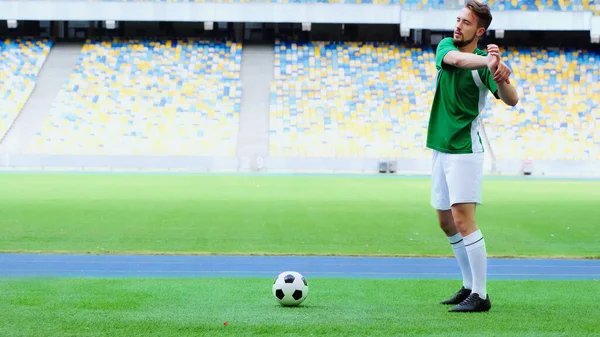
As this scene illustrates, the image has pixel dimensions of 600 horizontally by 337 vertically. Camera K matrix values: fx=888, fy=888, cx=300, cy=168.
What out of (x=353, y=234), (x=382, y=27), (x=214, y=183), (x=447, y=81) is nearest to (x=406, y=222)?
(x=353, y=234)

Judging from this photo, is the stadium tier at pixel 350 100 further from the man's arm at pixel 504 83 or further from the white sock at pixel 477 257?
the man's arm at pixel 504 83

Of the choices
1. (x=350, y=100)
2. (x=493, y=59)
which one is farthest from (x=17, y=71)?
(x=493, y=59)

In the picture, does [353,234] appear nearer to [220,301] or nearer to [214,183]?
[220,301]

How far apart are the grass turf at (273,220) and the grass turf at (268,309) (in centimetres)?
442

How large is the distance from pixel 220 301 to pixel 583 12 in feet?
148

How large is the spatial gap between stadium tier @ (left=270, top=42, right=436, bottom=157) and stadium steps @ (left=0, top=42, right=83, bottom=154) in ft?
36.2

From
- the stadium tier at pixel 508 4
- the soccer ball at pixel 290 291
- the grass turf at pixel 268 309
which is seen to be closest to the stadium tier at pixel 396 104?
the stadium tier at pixel 508 4

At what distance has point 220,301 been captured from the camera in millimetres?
6953

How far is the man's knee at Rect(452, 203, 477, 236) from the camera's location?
6.32 m

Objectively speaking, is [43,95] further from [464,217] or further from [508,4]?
[464,217]

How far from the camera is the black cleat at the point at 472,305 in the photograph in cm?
623

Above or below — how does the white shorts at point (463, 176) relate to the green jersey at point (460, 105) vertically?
below

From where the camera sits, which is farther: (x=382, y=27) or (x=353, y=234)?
(x=382, y=27)

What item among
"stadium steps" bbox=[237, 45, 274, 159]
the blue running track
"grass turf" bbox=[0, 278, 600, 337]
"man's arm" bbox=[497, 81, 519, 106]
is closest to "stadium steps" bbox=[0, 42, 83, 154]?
"stadium steps" bbox=[237, 45, 274, 159]
